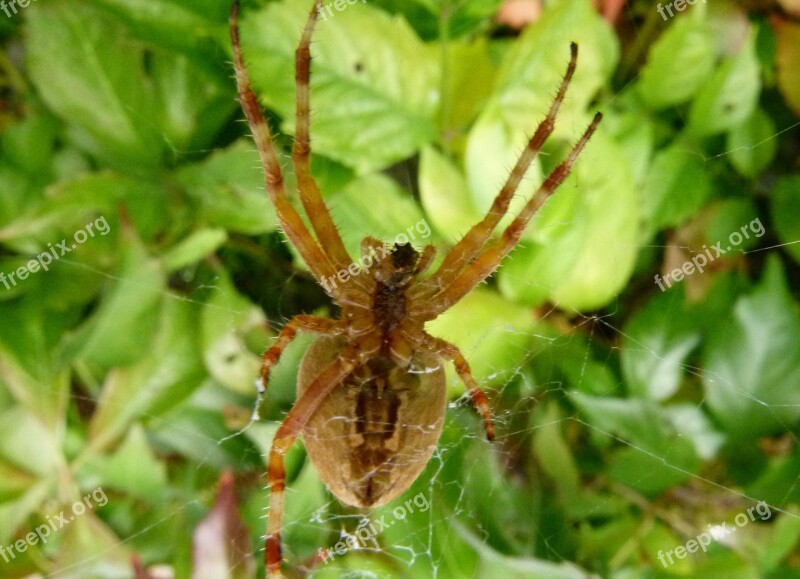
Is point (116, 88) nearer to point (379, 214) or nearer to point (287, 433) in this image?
point (379, 214)

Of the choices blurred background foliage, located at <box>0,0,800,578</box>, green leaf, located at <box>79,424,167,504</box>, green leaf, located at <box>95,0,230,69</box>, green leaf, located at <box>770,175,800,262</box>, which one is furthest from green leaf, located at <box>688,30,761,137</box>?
green leaf, located at <box>79,424,167,504</box>

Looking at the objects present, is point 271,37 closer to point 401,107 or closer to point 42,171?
point 401,107

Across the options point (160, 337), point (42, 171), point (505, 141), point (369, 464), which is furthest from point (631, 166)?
point (42, 171)

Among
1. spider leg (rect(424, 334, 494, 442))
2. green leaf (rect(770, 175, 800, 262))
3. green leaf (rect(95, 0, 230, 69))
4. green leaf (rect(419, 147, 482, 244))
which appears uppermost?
green leaf (rect(95, 0, 230, 69))

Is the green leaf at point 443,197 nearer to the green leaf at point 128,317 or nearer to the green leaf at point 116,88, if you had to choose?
the green leaf at point 116,88

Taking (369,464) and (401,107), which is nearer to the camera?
(369,464)

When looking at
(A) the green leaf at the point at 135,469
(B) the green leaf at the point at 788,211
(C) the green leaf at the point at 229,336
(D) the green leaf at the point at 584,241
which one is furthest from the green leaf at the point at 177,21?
(B) the green leaf at the point at 788,211

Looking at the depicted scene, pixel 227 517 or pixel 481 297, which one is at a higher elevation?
pixel 481 297

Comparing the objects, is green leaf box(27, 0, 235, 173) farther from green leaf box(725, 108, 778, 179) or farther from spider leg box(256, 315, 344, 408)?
green leaf box(725, 108, 778, 179)
